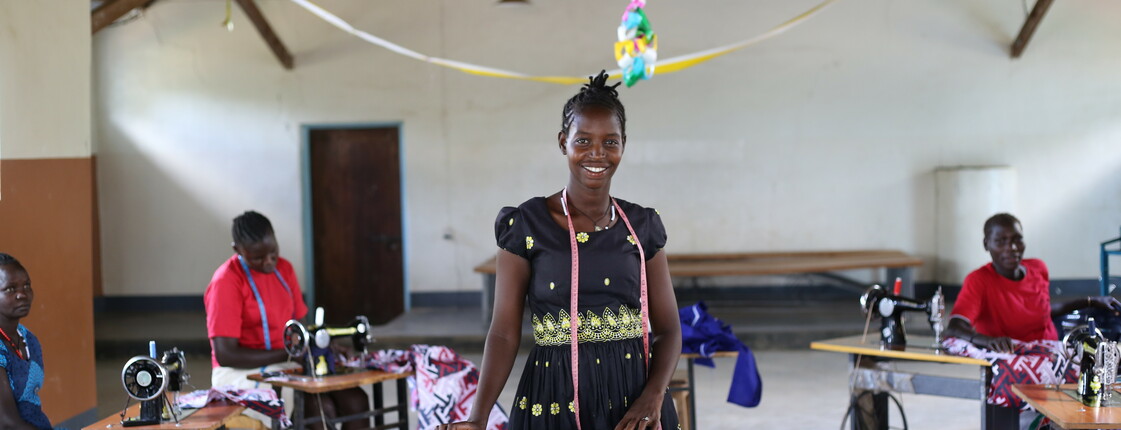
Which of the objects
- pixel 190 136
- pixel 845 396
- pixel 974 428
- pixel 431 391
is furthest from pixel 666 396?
pixel 190 136

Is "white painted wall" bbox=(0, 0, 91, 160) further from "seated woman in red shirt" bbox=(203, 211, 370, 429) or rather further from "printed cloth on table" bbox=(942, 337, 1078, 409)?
"printed cloth on table" bbox=(942, 337, 1078, 409)

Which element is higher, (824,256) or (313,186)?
(313,186)

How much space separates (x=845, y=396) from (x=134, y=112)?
7097 mm

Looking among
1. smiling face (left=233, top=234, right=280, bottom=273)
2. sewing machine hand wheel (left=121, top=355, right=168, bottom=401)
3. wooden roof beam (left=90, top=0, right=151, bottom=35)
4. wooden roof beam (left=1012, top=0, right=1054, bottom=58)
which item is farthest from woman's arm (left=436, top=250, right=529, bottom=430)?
wooden roof beam (left=1012, top=0, right=1054, bottom=58)

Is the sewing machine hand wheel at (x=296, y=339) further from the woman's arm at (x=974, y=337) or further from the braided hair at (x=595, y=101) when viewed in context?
the woman's arm at (x=974, y=337)

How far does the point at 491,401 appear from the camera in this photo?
204 cm

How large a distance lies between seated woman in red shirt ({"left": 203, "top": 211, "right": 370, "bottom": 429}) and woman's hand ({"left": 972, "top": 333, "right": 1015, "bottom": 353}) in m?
2.64

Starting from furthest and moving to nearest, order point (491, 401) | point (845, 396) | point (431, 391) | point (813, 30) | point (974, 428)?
point (813, 30), point (845, 396), point (974, 428), point (431, 391), point (491, 401)

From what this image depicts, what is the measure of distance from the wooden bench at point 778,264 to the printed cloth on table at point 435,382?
139 inches

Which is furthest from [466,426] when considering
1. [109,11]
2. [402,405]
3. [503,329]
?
[109,11]

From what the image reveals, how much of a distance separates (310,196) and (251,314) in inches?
218

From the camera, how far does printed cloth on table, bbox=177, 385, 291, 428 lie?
3.44 meters

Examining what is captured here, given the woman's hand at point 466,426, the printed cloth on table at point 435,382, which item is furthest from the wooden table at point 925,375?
the woman's hand at point 466,426

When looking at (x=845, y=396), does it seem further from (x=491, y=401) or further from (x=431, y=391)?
(x=491, y=401)
